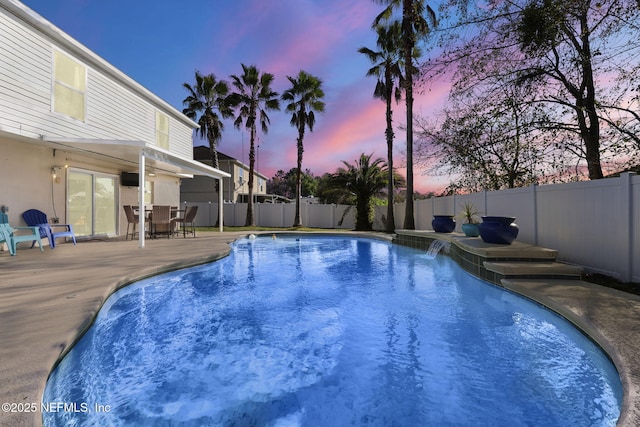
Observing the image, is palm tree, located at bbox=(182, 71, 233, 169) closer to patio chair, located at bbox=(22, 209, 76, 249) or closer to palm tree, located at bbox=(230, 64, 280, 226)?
palm tree, located at bbox=(230, 64, 280, 226)

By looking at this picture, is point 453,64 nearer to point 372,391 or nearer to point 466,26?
point 466,26

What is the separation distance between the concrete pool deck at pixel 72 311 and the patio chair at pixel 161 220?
14.9 feet

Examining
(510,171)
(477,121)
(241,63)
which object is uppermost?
(241,63)

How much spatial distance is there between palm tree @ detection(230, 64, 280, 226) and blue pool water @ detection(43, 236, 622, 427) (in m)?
18.0

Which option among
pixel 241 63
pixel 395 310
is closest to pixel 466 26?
pixel 395 310

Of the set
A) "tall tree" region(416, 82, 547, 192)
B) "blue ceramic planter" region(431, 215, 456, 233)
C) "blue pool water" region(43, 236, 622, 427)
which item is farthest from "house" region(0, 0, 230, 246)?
"blue ceramic planter" region(431, 215, 456, 233)

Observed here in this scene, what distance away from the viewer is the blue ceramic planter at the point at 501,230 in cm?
652

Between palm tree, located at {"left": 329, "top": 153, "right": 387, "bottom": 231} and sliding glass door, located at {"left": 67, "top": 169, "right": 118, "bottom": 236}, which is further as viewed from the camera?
palm tree, located at {"left": 329, "top": 153, "right": 387, "bottom": 231}

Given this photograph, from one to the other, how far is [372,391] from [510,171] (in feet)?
34.6

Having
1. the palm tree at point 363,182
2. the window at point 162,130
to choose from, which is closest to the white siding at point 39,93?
the window at point 162,130

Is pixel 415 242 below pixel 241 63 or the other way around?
below

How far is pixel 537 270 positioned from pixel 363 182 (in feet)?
47.7

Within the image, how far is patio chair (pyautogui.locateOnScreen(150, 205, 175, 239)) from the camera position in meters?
10.9

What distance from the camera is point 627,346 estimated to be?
2.50m
